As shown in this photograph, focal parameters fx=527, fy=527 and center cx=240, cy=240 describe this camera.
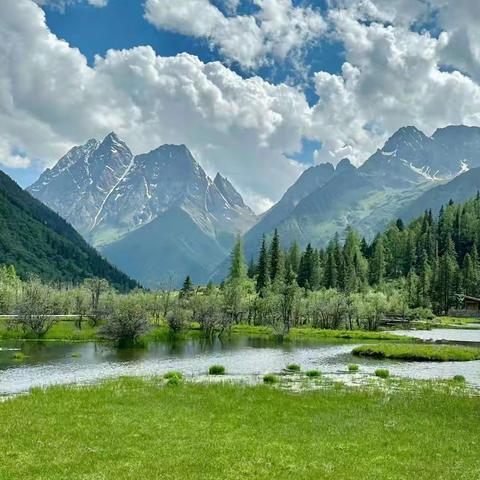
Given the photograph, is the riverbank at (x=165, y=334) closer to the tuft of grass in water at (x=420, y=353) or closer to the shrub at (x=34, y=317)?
the shrub at (x=34, y=317)

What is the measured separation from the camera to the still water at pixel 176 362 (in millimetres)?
66000

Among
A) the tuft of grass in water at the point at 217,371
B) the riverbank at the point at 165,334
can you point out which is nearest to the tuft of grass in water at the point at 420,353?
the riverbank at the point at 165,334

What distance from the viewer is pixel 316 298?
598 feet

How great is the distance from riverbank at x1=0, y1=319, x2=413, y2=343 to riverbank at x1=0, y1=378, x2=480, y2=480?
82315mm

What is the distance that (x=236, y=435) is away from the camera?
102ft

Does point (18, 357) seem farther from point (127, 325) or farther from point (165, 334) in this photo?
point (165, 334)

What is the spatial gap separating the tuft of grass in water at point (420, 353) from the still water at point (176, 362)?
4.61 meters

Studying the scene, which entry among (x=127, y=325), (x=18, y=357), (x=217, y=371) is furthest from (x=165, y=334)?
(x=217, y=371)

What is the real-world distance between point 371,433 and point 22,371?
53.3 metres

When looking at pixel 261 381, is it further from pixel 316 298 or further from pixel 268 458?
pixel 316 298

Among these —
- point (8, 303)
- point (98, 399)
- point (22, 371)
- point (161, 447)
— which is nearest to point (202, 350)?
point (22, 371)

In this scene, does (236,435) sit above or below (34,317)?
below

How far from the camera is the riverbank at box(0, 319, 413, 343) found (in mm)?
129000

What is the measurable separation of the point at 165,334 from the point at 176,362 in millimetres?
55633
